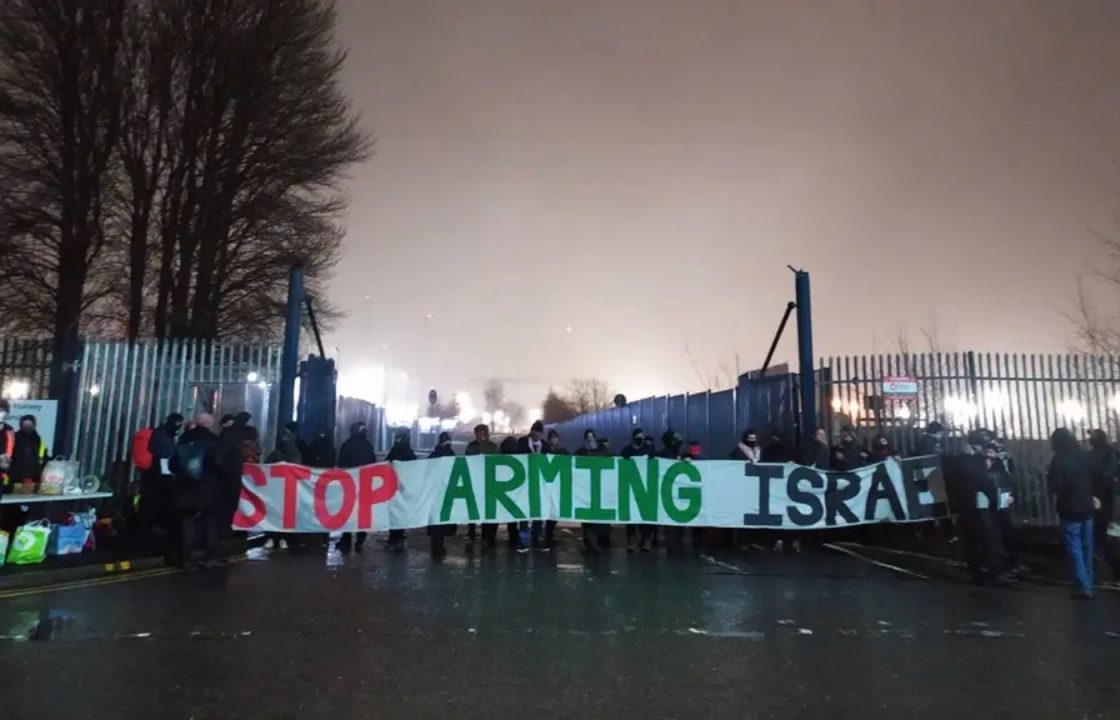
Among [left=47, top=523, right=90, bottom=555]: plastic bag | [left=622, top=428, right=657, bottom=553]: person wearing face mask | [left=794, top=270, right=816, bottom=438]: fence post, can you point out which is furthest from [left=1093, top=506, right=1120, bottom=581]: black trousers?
[left=47, top=523, right=90, bottom=555]: plastic bag

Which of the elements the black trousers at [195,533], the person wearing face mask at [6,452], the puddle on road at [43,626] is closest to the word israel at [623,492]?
the black trousers at [195,533]

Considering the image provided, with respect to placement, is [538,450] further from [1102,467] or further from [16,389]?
[16,389]

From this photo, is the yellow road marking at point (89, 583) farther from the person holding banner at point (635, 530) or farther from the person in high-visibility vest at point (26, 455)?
the person holding banner at point (635, 530)

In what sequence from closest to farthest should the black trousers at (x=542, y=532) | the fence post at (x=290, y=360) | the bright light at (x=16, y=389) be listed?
the black trousers at (x=542, y=532) < the fence post at (x=290, y=360) < the bright light at (x=16, y=389)

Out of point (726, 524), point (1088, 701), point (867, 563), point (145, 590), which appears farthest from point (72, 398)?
point (1088, 701)

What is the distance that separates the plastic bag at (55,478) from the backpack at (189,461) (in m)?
2.04

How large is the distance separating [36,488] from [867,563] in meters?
12.2

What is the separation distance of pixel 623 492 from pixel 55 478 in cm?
818

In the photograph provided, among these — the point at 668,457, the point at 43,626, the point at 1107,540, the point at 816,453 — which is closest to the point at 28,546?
the point at 43,626

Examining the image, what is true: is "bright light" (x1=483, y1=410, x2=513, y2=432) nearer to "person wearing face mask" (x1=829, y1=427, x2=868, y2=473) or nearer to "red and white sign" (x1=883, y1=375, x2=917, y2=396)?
"red and white sign" (x1=883, y1=375, x2=917, y2=396)

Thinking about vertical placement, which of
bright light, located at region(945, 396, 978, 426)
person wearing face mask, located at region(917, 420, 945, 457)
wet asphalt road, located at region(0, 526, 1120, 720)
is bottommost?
wet asphalt road, located at region(0, 526, 1120, 720)

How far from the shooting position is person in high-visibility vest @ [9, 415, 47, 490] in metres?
11.3

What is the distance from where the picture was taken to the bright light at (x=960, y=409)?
1398 centimetres

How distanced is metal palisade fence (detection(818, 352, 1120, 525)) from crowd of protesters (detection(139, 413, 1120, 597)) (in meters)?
0.51
